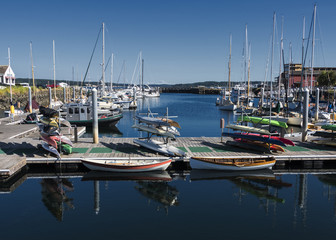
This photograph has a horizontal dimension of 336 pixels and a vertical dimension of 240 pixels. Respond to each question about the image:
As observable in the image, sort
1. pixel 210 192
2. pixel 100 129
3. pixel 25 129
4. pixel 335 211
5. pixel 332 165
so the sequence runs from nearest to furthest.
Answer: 1. pixel 335 211
2. pixel 210 192
3. pixel 332 165
4. pixel 25 129
5. pixel 100 129

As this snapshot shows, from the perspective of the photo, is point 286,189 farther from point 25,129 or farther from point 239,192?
point 25,129

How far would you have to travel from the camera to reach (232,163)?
20.3 meters

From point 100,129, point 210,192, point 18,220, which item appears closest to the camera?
point 18,220

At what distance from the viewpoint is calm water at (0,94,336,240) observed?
43.2 feet

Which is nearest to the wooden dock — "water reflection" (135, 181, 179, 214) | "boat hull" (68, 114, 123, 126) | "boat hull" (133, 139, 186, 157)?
"boat hull" (133, 139, 186, 157)

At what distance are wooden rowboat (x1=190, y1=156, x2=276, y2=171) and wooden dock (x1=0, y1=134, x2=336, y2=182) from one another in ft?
2.81

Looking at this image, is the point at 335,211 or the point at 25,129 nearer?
the point at 335,211

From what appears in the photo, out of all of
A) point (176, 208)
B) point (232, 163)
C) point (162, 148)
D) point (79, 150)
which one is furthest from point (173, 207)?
point (79, 150)

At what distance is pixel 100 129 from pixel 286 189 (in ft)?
94.5

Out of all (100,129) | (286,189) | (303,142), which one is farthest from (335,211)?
(100,129)

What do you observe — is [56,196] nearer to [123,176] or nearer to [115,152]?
[123,176]

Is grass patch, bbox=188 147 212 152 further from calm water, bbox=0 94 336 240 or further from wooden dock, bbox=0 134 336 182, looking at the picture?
calm water, bbox=0 94 336 240

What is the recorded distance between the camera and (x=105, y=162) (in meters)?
20.0

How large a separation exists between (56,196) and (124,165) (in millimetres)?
4366
